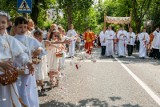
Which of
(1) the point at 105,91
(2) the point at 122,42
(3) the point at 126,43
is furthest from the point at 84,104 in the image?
(3) the point at 126,43

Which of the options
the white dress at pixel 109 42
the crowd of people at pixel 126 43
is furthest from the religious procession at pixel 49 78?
the crowd of people at pixel 126 43

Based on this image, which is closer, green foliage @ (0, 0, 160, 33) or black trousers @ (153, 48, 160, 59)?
green foliage @ (0, 0, 160, 33)

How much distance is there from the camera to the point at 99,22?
9269cm

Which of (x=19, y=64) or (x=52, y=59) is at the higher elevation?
(x=19, y=64)

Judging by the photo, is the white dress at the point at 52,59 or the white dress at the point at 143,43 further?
the white dress at the point at 143,43

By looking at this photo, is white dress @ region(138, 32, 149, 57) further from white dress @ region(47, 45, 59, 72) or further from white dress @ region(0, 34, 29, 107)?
white dress @ region(0, 34, 29, 107)

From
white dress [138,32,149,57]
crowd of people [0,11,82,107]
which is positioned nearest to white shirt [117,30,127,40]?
white dress [138,32,149,57]

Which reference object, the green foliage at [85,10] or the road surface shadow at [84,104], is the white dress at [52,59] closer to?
the road surface shadow at [84,104]

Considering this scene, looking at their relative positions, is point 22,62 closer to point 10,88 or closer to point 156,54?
point 10,88

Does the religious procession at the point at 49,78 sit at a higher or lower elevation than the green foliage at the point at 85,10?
lower

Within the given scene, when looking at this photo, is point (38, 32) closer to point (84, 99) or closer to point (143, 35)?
point (84, 99)

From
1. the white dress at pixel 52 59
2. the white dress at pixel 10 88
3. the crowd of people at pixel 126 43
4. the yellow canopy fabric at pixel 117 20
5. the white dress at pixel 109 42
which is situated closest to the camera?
the white dress at pixel 10 88

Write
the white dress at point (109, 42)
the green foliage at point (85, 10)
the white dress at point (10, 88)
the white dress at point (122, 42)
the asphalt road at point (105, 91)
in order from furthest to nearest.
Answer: the white dress at point (109, 42), the white dress at point (122, 42), the green foliage at point (85, 10), the asphalt road at point (105, 91), the white dress at point (10, 88)

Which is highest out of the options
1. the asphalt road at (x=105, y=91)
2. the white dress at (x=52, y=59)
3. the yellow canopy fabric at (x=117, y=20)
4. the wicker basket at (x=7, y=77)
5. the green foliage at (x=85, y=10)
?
the green foliage at (x=85, y=10)
